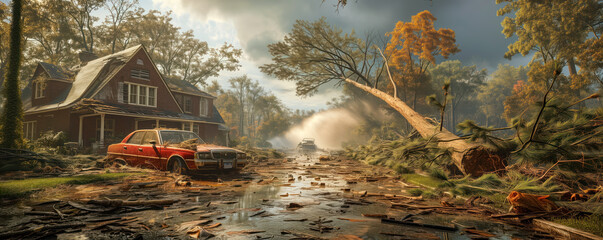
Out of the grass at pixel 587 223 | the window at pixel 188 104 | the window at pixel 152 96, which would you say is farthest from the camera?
the window at pixel 188 104

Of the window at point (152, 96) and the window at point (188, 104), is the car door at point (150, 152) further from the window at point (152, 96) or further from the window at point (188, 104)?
the window at point (188, 104)

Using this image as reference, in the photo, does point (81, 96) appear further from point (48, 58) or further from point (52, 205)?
point (48, 58)

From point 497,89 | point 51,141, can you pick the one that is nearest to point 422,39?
point 51,141

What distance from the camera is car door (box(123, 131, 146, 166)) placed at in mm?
9499

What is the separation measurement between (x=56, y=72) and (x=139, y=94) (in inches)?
276

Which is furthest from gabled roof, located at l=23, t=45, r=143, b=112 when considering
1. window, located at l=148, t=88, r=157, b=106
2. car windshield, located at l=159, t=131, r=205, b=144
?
car windshield, located at l=159, t=131, r=205, b=144

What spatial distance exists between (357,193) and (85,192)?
5821 millimetres

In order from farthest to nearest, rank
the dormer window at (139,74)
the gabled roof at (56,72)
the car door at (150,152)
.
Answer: the dormer window at (139,74), the gabled roof at (56,72), the car door at (150,152)

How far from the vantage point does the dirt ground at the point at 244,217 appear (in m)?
3.26

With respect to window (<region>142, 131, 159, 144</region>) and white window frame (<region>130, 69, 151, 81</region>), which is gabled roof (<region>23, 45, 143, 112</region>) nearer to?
white window frame (<region>130, 69, 151, 81</region>)

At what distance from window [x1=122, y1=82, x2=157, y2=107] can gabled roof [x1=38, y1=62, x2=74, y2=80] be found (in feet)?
18.9

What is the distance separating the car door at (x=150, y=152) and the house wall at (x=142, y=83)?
1321 centimetres

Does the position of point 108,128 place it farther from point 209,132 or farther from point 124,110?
point 209,132

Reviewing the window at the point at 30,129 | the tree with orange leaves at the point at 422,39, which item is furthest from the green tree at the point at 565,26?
the window at the point at 30,129
